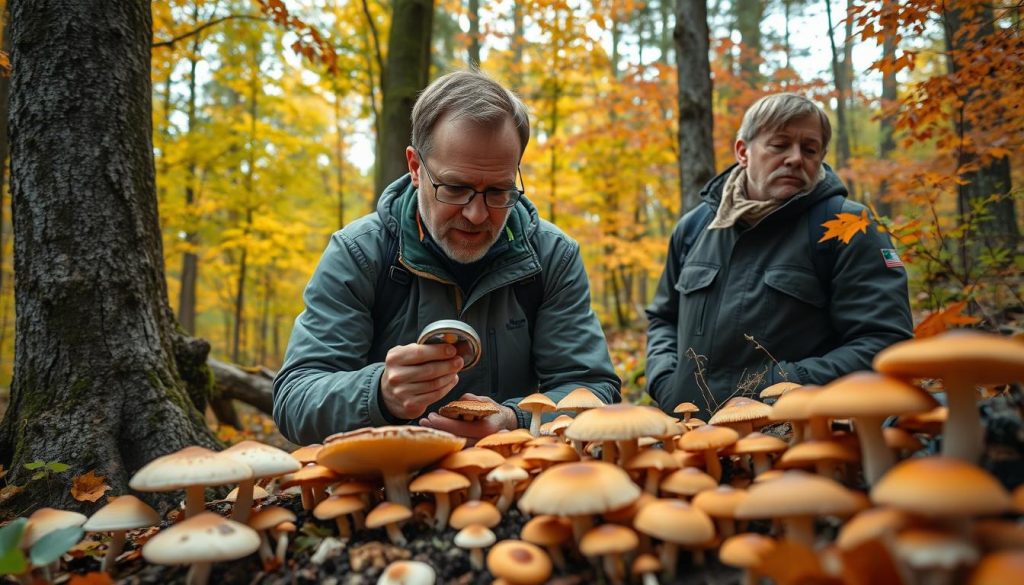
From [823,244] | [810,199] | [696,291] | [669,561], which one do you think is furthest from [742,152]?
[669,561]

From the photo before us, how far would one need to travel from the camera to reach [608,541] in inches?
53.6

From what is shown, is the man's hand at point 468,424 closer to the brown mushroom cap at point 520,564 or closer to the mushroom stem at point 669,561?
the brown mushroom cap at point 520,564

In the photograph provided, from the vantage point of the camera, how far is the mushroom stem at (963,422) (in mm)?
1336

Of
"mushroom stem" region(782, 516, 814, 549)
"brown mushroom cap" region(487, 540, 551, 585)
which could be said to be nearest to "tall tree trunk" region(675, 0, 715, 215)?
"mushroom stem" region(782, 516, 814, 549)

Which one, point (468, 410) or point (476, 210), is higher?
point (476, 210)

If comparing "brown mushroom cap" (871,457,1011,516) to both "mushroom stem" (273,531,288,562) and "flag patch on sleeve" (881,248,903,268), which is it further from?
"flag patch on sleeve" (881,248,903,268)

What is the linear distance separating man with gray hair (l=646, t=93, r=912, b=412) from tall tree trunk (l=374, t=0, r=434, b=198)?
14.1ft

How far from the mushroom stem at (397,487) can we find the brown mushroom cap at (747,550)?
1046mm

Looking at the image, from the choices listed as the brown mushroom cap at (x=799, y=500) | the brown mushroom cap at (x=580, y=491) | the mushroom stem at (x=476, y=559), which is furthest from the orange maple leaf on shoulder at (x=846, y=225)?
the mushroom stem at (x=476, y=559)

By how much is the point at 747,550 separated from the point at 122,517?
6.11 feet

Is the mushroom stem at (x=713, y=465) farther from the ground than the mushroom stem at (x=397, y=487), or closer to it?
farther from the ground

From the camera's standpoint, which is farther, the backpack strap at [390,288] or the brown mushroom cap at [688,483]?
the backpack strap at [390,288]

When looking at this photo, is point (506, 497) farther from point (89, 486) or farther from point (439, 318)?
point (89, 486)

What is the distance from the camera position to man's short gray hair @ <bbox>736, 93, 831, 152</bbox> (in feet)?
12.0
